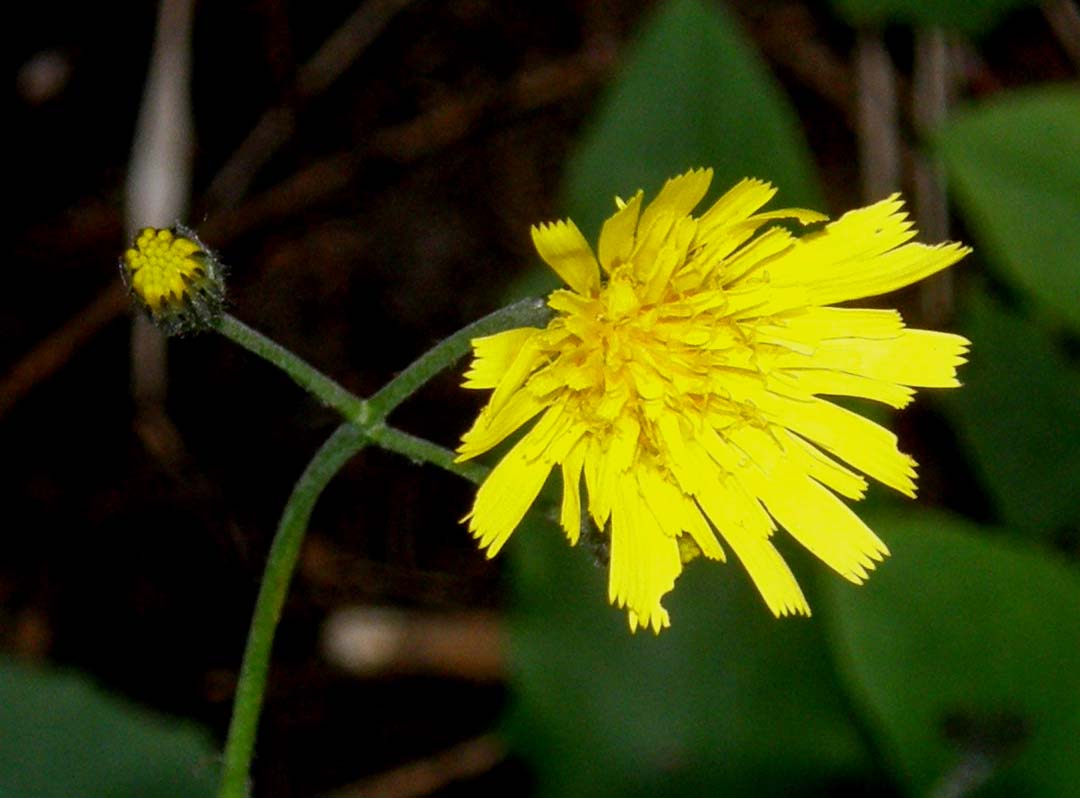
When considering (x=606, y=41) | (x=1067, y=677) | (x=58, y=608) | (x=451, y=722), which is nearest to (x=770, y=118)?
(x=606, y=41)

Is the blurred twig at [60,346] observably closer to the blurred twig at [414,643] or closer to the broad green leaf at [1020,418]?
the blurred twig at [414,643]

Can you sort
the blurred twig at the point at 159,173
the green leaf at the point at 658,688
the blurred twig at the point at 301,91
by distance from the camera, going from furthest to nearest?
the blurred twig at the point at 301,91
the blurred twig at the point at 159,173
the green leaf at the point at 658,688

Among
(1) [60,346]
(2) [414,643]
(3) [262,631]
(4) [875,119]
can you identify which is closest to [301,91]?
(1) [60,346]

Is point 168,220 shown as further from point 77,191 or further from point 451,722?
point 451,722

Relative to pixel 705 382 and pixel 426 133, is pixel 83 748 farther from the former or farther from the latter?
pixel 426 133

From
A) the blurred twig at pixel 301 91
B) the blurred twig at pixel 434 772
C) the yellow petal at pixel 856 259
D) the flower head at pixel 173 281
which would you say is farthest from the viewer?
the blurred twig at pixel 301 91

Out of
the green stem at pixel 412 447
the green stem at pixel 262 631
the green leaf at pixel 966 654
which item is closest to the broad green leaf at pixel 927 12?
the green leaf at pixel 966 654
